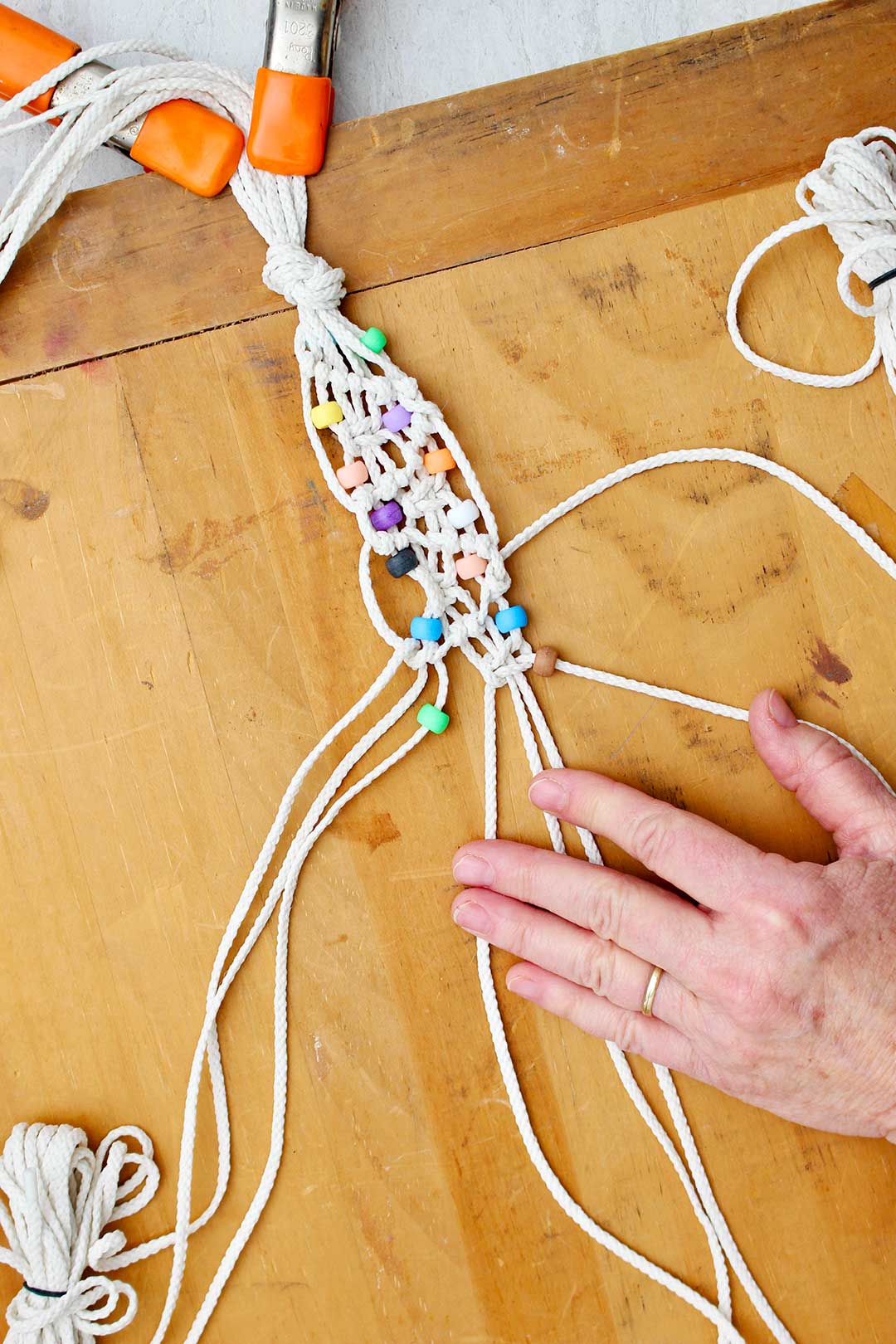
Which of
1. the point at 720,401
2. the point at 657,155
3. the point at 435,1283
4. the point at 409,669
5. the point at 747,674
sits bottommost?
the point at 435,1283

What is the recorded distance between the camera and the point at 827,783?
847 mm

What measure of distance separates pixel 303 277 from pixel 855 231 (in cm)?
52

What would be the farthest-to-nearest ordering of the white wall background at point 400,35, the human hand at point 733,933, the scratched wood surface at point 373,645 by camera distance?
the white wall background at point 400,35 < the scratched wood surface at point 373,645 < the human hand at point 733,933

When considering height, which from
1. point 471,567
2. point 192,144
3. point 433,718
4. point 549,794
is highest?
point 192,144

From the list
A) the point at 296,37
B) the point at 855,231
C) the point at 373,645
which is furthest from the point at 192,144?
the point at 855,231

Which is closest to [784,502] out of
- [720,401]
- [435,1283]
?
[720,401]

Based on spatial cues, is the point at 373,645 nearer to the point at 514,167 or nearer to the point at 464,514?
the point at 464,514

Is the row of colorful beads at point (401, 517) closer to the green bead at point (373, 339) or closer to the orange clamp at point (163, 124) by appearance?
the green bead at point (373, 339)

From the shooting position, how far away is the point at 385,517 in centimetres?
89

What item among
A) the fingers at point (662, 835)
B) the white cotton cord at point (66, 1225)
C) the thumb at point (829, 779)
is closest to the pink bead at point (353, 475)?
the fingers at point (662, 835)

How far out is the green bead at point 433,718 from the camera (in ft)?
2.90

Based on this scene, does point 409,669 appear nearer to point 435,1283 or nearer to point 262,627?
point 262,627

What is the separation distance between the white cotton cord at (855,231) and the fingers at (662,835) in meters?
0.44

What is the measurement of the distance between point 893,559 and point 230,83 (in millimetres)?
787
